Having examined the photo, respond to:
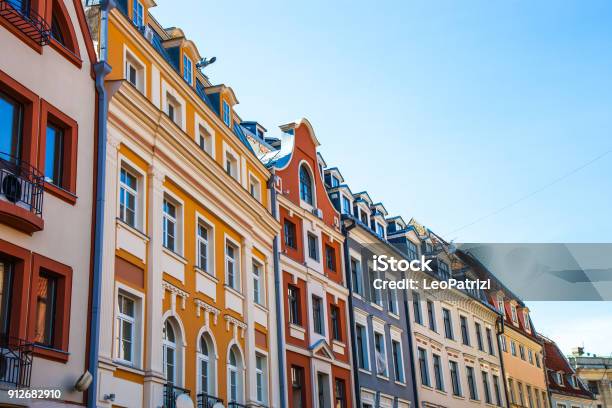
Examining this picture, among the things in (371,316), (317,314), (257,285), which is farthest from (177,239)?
(371,316)

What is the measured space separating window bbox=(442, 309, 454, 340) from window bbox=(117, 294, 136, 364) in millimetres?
26442

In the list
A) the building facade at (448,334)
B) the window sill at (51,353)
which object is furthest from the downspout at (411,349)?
the window sill at (51,353)

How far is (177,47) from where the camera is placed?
1014 inches

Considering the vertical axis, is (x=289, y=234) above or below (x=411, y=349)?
above

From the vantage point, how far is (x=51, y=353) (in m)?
16.0

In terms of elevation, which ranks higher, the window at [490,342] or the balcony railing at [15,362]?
the window at [490,342]

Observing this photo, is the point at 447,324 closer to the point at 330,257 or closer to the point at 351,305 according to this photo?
the point at 351,305

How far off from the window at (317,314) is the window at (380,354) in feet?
15.2

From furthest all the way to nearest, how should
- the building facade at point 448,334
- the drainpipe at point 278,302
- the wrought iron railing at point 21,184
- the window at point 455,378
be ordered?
1. the window at point 455,378
2. the building facade at point 448,334
3. the drainpipe at point 278,302
4. the wrought iron railing at point 21,184

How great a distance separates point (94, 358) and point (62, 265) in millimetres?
2037

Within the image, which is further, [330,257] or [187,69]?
[330,257]

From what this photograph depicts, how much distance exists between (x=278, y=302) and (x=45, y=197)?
42.4ft

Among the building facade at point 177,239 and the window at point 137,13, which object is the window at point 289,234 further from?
the window at point 137,13

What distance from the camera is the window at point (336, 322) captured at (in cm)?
3300
